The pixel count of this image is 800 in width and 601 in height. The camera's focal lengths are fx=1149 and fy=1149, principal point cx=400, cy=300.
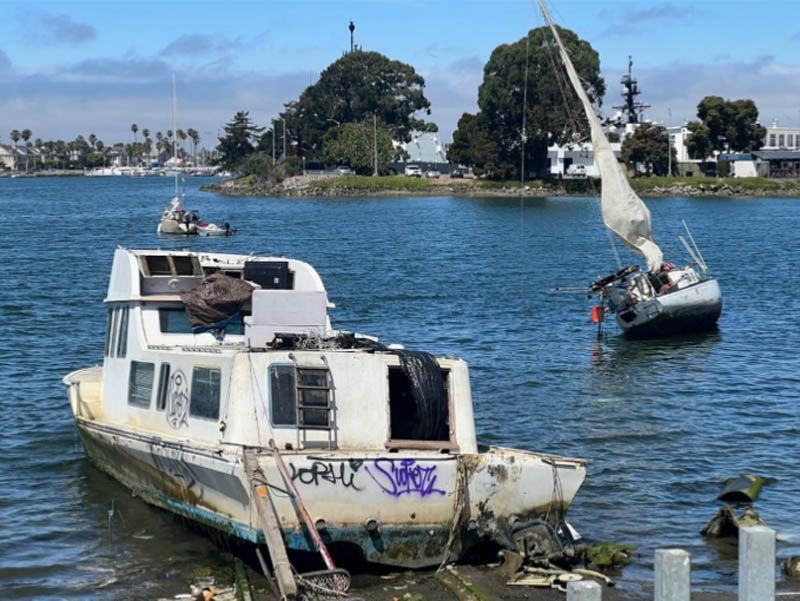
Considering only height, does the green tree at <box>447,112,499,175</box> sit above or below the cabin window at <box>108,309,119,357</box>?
above

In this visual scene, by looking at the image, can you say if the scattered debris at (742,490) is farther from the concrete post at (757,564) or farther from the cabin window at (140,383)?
the concrete post at (757,564)

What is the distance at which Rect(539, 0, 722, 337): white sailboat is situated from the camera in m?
39.2

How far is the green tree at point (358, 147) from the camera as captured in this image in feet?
593

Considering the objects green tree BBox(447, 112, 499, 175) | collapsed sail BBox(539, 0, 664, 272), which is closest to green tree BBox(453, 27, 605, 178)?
green tree BBox(447, 112, 499, 175)

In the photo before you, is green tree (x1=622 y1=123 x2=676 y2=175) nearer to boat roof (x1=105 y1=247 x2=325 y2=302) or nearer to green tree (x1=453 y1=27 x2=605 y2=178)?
green tree (x1=453 y1=27 x2=605 y2=178)

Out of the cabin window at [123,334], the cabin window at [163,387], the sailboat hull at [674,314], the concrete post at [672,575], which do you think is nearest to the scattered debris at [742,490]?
the cabin window at [163,387]

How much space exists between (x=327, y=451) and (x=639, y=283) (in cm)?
2655

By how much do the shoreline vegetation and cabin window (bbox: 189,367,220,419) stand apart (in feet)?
424

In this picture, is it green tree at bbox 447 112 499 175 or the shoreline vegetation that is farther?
green tree at bbox 447 112 499 175

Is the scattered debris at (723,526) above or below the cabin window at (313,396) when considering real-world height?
below

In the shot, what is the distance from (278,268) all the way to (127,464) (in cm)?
445

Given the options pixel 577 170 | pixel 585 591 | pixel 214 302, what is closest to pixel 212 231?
pixel 214 302

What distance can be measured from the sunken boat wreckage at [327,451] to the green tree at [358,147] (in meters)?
163

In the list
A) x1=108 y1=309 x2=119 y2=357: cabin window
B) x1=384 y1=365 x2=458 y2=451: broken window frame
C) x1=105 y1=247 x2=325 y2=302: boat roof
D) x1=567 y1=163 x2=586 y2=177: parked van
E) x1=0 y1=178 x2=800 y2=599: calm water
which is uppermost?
x1=567 y1=163 x2=586 y2=177: parked van
